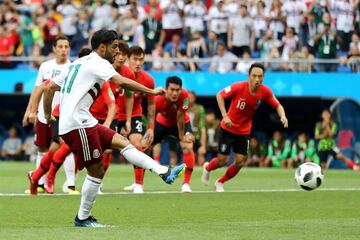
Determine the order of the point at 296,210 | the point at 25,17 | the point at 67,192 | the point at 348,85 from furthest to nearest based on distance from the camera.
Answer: the point at 25,17 < the point at 348,85 < the point at 67,192 < the point at 296,210

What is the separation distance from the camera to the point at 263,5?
103ft

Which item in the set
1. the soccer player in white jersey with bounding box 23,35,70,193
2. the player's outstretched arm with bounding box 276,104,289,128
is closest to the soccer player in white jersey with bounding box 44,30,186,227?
the soccer player in white jersey with bounding box 23,35,70,193

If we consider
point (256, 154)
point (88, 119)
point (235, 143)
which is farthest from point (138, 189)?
point (256, 154)

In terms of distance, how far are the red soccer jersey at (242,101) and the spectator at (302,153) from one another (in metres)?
12.1

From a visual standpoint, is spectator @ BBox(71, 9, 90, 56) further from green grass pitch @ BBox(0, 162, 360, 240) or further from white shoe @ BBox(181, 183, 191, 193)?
white shoe @ BBox(181, 183, 191, 193)

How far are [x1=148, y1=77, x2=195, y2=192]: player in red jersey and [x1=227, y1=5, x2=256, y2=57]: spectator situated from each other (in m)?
12.0

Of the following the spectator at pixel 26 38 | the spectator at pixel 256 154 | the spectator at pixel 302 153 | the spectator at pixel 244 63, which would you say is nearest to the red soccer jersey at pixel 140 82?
the spectator at pixel 244 63

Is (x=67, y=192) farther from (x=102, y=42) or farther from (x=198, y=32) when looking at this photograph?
(x=198, y=32)

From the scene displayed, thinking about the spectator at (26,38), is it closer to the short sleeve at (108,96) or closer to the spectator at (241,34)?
the spectator at (241,34)

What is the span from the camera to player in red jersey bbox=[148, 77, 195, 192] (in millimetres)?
18328

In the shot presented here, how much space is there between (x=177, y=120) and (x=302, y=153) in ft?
42.2

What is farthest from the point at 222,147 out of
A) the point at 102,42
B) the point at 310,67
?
the point at 310,67

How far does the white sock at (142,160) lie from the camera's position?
11.7m

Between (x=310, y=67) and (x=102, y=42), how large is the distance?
19.2m
